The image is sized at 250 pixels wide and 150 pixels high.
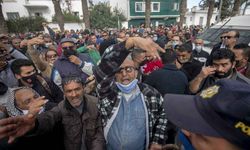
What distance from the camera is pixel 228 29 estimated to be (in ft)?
22.5

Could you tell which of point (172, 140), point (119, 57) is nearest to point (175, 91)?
point (172, 140)

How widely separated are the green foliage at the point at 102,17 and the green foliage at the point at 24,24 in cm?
824

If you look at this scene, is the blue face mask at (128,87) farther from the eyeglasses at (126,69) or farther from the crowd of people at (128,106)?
the eyeglasses at (126,69)

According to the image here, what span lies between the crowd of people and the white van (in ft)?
9.89

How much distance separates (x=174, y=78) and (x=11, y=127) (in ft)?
7.17

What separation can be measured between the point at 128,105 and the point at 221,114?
148cm

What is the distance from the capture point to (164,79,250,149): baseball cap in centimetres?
84

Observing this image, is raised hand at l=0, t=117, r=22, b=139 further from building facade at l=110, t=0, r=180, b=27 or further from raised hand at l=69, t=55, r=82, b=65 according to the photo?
building facade at l=110, t=0, r=180, b=27

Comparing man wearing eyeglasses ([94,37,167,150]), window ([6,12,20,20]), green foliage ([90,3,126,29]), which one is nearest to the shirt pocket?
man wearing eyeglasses ([94,37,167,150])

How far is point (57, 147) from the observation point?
2285 mm

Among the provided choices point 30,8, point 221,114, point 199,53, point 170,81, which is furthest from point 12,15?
point 221,114

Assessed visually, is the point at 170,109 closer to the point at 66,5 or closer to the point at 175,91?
the point at 175,91

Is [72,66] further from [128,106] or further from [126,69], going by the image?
[128,106]

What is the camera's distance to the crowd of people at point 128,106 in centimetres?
93
